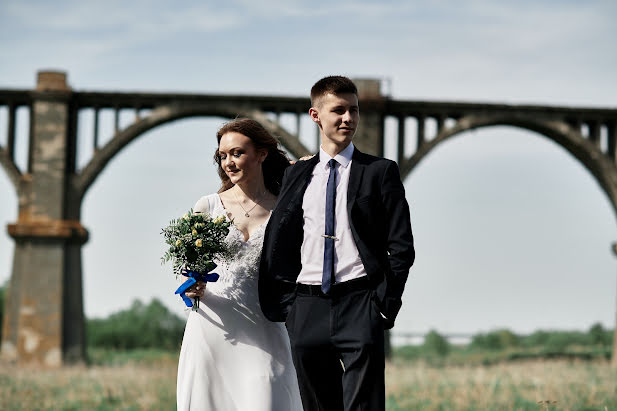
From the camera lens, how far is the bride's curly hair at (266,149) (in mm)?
4418

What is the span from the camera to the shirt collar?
3846 millimetres

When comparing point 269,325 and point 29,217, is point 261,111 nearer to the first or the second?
point 29,217

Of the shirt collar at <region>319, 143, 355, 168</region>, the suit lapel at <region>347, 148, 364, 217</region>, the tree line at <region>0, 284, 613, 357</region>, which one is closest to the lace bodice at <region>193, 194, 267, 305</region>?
the shirt collar at <region>319, 143, 355, 168</region>

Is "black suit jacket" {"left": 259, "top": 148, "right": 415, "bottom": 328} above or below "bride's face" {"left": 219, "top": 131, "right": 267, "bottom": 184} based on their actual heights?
below

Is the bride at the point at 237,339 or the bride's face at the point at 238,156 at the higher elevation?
the bride's face at the point at 238,156

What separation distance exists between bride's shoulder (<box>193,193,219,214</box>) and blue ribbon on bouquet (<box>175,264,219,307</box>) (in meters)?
0.43

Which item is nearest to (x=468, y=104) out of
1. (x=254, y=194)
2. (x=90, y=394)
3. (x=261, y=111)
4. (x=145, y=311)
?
(x=261, y=111)

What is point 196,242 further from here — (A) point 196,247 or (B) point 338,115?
(B) point 338,115

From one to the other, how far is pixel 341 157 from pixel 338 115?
0.21m

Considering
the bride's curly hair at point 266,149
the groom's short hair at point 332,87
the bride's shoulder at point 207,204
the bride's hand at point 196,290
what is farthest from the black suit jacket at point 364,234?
the bride's shoulder at point 207,204

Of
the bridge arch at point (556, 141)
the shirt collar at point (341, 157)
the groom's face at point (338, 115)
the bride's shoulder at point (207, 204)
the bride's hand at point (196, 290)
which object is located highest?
the bridge arch at point (556, 141)

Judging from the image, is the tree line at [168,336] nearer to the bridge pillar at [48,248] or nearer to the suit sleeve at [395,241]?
the bridge pillar at [48,248]

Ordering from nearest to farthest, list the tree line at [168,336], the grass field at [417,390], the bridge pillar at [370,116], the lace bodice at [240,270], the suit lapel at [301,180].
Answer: the suit lapel at [301,180] < the lace bodice at [240,270] < the grass field at [417,390] < the bridge pillar at [370,116] < the tree line at [168,336]

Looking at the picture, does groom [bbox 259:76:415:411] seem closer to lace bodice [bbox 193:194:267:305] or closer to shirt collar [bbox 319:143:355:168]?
Result: shirt collar [bbox 319:143:355:168]
